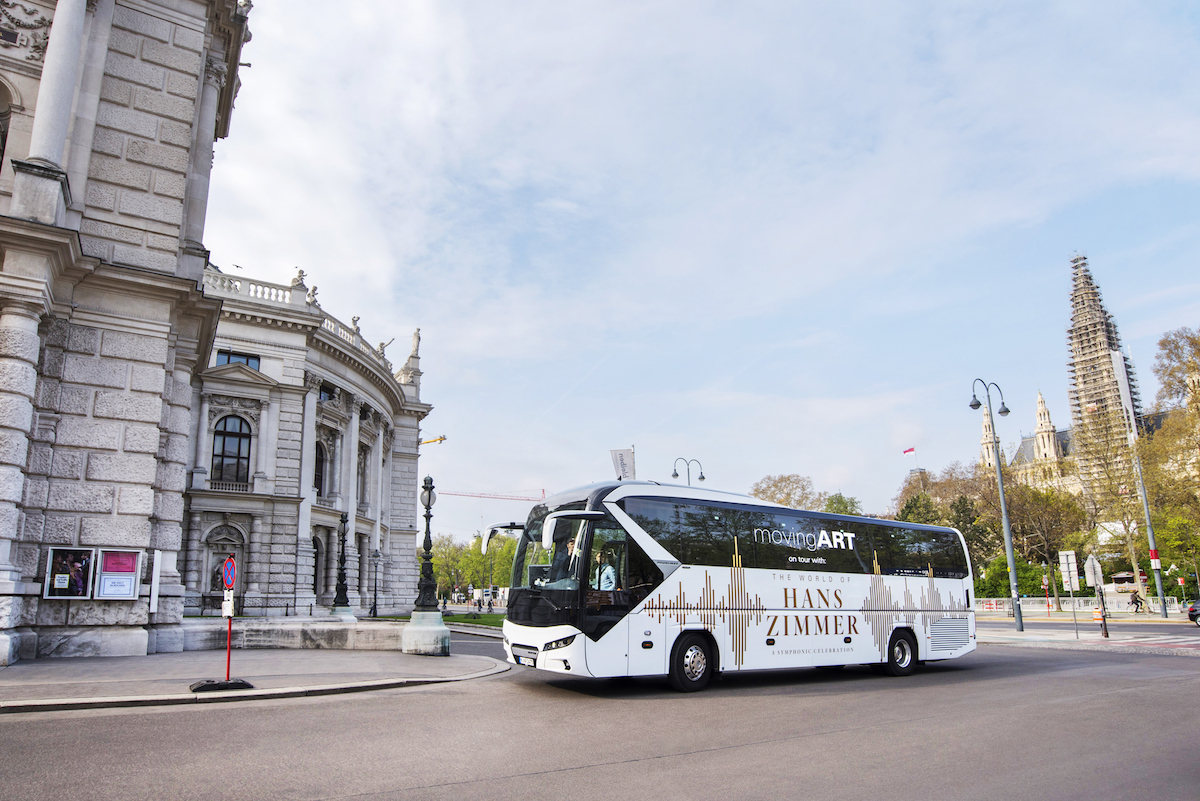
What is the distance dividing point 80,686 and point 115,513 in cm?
512

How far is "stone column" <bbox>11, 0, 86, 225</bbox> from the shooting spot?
512 inches

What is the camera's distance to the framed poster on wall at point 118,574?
1356cm

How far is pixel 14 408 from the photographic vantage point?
40.7 ft

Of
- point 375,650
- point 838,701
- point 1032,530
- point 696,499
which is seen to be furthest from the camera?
point 1032,530

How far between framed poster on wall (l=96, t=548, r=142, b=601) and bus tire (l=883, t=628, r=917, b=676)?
573 inches

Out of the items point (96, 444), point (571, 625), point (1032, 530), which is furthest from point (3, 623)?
point (1032, 530)

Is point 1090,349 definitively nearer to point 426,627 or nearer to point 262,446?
point 262,446

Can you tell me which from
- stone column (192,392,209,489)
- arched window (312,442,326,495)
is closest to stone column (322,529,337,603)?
arched window (312,442,326,495)

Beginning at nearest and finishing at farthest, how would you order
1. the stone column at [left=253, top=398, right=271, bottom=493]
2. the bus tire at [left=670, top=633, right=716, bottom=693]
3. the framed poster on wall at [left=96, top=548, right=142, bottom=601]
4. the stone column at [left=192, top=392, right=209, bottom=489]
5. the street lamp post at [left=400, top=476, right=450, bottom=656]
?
the bus tire at [left=670, top=633, right=716, bottom=693] → the framed poster on wall at [left=96, top=548, right=142, bottom=601] → the street lamp post at [left=400, top=476, right=450, bottom=656] → the stone column at [left=192, top=392, right=209, bottom=489] → the stone column at [left=253, top=398, right=271, bottom=493]

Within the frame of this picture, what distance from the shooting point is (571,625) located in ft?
35.8

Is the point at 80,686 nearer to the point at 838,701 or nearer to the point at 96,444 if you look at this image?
the point at 96,444

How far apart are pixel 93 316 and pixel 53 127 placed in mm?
3463

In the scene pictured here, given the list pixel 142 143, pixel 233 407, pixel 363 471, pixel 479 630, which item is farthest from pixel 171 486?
pixel 363 471

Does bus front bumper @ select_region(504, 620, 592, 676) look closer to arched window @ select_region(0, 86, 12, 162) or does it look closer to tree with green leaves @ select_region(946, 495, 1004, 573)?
arched window @ select_region(0, 86, 12, 162)
